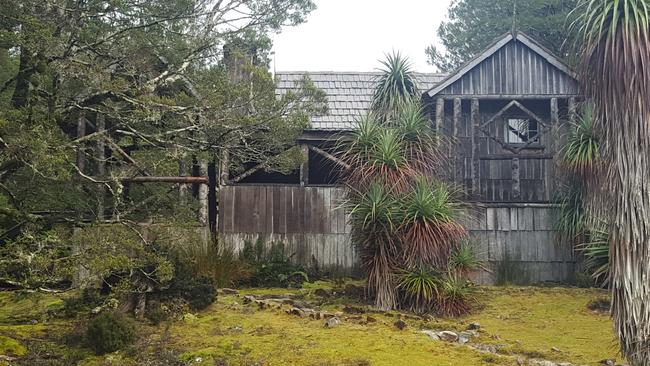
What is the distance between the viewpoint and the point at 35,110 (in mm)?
7812

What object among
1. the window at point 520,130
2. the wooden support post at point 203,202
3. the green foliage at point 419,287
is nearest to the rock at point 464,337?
the green foliage at point 419,287

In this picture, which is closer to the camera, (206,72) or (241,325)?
(241,325)

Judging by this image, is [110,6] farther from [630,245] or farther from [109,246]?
[630,245]

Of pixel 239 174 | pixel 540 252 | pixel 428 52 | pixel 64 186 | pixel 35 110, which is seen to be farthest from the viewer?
pixel 428 52

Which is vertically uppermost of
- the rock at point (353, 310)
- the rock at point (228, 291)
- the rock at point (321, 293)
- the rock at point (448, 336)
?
the rock at point (228, 291)

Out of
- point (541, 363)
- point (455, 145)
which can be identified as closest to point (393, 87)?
point (455, 145)

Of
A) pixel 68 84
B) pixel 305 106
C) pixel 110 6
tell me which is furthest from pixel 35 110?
pixel 305 106

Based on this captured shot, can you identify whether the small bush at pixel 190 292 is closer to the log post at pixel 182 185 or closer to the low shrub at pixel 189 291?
the low shrub at pixel 189 291

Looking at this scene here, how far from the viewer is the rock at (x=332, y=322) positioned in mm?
9430

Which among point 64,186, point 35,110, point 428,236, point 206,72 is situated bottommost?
point 428,236

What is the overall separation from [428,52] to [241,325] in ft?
94.6

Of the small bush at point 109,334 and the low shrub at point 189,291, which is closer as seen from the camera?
the small bush at point 109,334

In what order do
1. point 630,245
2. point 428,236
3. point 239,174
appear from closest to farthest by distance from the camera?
point 630,245 < point 428,236 < point 239,174

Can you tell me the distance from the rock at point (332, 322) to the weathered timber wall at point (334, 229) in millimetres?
4982
